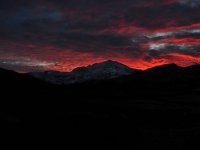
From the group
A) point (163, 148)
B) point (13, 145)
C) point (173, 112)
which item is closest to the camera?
point (13, 145)

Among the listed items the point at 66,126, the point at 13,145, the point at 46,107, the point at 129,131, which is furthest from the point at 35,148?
the point at 129,131

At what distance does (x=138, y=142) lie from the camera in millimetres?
39938

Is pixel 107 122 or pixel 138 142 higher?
pixel 107 122

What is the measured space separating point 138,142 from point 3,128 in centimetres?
2017

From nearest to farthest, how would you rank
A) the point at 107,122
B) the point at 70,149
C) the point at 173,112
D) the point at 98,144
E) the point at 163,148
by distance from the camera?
the point at 70,149
the point at 98,144
the point at 107,122
the point at 163,148
the point at 173,112

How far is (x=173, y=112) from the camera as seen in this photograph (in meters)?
88.8

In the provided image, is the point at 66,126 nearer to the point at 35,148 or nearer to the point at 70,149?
the point at 70,149

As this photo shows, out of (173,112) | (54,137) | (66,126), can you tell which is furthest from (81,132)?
(173,112)

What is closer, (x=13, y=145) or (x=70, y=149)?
(x=13, y=145)

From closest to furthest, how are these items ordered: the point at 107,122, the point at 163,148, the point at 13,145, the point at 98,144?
the point at 13,145 → the point at 98,144 → the point at 107,122 → the point at 163,148

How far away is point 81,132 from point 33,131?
602 centimetres

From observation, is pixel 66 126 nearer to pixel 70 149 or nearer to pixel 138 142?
pixel 70 149

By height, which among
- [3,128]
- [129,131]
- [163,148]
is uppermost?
[3,128]

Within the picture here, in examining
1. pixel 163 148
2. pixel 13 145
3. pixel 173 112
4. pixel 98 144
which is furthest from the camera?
pixel 173 112
